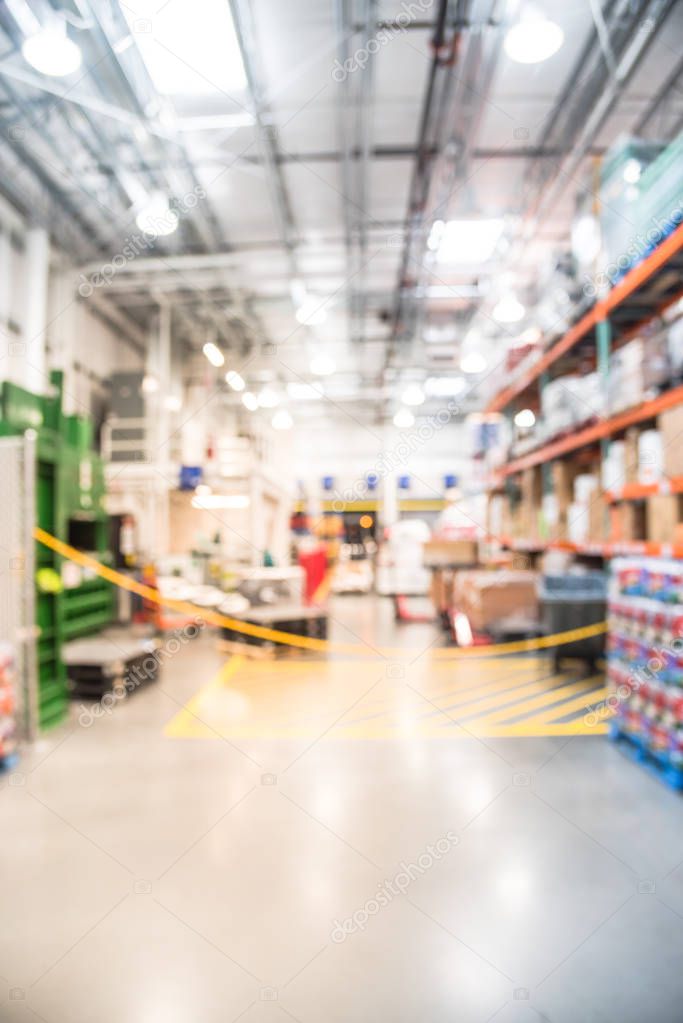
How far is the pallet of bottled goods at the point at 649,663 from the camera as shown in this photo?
366cm

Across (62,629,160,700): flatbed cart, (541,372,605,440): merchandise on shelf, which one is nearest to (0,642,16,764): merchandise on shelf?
(62,629,160,700): flatbed cart

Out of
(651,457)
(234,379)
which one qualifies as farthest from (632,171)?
(234,379)

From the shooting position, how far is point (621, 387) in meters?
5.64

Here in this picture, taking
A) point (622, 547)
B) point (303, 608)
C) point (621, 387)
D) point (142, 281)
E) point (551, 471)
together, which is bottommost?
point (303, 608)

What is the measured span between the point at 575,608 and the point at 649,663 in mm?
2536

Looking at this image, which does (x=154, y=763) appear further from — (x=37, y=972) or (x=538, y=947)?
(x=538, y=947)

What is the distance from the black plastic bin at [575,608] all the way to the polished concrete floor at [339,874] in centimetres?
146

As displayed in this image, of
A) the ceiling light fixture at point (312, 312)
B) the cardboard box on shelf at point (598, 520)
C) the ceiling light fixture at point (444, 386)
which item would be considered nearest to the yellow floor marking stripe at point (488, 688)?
the cardboard box on shelf at point (598, 520)

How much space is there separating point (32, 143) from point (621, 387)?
7.65 meters

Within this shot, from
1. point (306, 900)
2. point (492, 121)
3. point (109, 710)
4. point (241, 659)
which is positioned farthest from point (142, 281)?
point (306, 900)

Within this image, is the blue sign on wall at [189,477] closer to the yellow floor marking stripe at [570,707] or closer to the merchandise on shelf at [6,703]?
the merchandise on shelf at [6,703]

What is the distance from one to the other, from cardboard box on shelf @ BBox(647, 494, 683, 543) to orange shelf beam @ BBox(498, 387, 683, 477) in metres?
0.69

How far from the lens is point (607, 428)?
5.89m

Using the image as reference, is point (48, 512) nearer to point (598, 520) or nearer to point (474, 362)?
point (598, 520)
